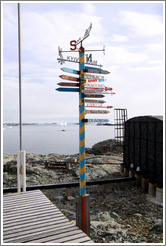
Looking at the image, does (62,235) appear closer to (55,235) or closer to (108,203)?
(55,235)

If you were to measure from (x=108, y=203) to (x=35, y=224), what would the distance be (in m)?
6.39

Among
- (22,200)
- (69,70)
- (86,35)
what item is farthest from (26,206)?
(86,35)

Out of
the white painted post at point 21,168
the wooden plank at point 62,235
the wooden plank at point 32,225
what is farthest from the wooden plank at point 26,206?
the wooden plank at point 62,235

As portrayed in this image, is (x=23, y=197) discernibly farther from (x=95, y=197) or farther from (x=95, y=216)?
(x=95, y=197)

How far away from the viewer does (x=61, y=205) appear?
35.6 ft

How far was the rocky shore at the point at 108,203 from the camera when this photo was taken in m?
8.19

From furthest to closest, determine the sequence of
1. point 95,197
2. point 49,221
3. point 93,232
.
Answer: point 95,197 < point 93,232 < point 49,221

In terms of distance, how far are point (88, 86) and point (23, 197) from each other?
4091mm

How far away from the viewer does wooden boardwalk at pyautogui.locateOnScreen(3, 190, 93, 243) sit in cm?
495

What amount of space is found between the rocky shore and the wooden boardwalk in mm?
2621

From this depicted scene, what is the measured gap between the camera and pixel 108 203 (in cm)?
1120

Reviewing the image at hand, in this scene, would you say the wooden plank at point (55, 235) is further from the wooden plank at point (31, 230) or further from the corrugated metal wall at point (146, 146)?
the corrugated metal wall at point (146, 146)

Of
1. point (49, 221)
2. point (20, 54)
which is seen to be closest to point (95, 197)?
point (49, 221)

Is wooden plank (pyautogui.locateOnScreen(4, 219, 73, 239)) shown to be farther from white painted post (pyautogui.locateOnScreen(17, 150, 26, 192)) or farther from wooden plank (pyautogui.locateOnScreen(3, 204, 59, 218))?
white painted post (pyautogui.locateOnScreen(17, 150, 26, 192))
